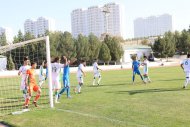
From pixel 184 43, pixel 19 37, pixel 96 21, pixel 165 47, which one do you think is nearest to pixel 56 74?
pixel 19 37

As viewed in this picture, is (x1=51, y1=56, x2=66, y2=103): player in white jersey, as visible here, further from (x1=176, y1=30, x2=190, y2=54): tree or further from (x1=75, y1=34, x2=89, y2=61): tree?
(x1=176, y1=30, x2=190, y2=54): tree

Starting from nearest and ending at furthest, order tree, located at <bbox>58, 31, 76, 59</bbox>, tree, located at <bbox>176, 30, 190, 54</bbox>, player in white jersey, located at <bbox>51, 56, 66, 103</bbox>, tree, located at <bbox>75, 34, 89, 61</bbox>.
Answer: player in white jersey, located at <bbox>51, 56, 66, 103</bbox> < tree, located at <bbox>58, 31, 76, 59</bbox> < tree, located at <bbox>75, 34, 89, 61</bbox> < tree, located at <bbox>176, 30, 190, 54</bbox>

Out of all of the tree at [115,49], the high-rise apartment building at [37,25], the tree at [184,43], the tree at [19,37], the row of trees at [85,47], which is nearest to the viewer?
the tree at [19,37]

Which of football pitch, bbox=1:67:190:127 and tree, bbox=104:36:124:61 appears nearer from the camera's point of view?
football pitch, bbox=1:67:190:127

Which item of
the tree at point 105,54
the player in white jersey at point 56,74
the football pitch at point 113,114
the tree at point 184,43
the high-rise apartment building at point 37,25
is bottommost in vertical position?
the football pitch at point 113,114

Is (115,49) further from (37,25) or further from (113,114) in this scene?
(37,25)

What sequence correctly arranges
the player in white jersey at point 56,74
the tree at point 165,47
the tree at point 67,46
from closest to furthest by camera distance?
the player in white jersey at point 56,74
the tree at point 67,46
the tree at point 165,47

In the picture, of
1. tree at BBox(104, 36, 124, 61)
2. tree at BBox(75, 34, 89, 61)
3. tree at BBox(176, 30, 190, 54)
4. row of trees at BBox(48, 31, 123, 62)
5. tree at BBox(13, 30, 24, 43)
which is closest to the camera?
tree at BBox(13, 30, 24, 43)

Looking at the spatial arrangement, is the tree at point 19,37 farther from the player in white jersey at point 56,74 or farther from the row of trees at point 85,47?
the player in white jersey at point 56,74

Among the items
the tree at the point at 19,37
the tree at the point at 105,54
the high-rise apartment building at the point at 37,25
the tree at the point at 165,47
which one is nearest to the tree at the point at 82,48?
the tree at the point at 105,54

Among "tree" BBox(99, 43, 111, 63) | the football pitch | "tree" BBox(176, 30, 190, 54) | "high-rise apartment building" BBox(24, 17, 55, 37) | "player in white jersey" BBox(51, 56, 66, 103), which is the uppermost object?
"high-rise apartment building" BBox(24, 17, 55, 37)

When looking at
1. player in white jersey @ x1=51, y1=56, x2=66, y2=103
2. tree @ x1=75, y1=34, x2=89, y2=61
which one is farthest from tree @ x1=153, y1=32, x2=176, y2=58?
player in white jersey @ x1=51, y1=56, x2=66, y2=103

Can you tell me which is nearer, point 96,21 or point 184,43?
point 184,43

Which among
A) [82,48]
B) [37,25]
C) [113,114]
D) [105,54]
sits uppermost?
[37,25]
